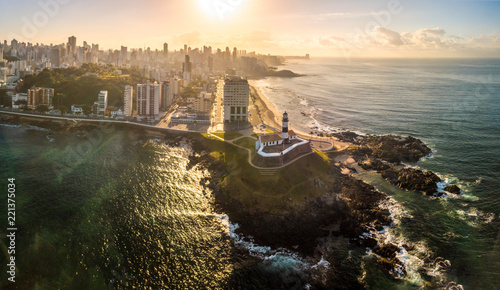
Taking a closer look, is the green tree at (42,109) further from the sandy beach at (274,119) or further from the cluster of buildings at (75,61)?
the sandy beach at (274,119)

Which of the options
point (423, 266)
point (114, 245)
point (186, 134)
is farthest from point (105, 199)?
point (423, 266)

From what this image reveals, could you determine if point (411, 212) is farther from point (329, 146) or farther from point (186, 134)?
point (186, 134)

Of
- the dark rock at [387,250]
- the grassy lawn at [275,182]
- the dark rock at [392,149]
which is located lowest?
the dark rock at [387,250]

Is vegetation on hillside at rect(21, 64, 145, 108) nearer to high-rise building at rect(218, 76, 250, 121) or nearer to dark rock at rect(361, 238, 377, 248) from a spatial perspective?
high-rise building at rect(218, 76, 250, 121)

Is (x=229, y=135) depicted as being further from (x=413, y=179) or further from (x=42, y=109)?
(x=42, y=109)

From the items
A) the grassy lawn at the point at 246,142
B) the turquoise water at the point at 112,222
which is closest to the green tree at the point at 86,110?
the turquoise water at the point at 112,222
